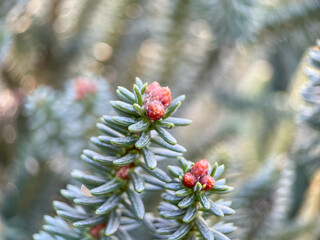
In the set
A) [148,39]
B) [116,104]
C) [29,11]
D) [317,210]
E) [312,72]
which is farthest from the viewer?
[148,39]

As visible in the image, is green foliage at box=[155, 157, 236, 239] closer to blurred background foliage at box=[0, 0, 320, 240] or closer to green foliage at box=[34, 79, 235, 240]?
green foliage at box=[34, 79, 235, 240]

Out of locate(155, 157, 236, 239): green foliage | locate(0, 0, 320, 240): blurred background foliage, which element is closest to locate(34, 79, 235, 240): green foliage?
locate(155, 157, 236, 239): green foliage

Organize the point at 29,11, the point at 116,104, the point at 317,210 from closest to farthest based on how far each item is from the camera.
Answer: the point at 116,104
the point at 317,210
the point at 29,11

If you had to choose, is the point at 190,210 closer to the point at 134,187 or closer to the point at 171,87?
the point at 134,187

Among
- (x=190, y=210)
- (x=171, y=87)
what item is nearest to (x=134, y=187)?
(x=190, y=210)

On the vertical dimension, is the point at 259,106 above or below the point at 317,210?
above

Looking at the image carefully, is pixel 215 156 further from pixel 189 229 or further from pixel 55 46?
pixel 55 46

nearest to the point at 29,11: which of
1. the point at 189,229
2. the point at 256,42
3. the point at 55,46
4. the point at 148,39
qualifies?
the point at 55,46

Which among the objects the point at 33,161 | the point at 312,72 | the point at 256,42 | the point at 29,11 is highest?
the point at 256,42
